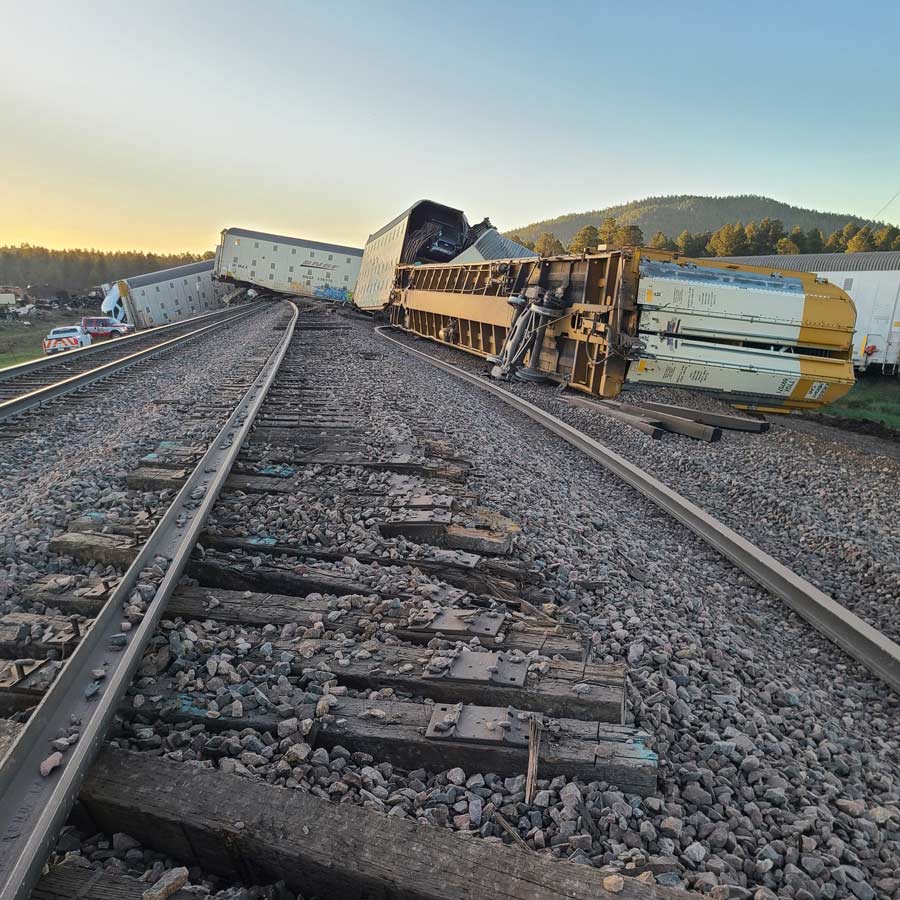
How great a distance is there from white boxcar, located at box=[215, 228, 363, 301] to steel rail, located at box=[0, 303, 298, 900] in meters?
45.5

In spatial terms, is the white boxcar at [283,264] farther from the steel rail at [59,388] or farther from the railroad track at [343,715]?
the railroad track at [343,715]

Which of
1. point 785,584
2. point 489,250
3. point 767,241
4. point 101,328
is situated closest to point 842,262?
point 489,250

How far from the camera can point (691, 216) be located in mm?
154750

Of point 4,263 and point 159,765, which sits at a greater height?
point 4,263

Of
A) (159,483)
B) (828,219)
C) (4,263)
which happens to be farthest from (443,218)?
(828,219)

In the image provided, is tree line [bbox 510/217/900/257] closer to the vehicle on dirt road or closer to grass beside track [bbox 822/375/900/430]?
grass beside track [bbox 822/375/900/430]

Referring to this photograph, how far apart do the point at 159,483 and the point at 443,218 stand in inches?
820

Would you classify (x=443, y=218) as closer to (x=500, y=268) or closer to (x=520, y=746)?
(x=500, y=268)

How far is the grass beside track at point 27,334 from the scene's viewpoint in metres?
26.8

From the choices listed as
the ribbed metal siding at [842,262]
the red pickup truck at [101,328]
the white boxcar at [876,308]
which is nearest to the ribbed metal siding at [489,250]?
the ribbed metal siding at [842,262]

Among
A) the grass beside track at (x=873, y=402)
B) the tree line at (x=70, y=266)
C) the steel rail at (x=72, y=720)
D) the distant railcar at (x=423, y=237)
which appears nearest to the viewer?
the steel rail at (x=72, y=720)

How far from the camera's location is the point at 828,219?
137125 mm

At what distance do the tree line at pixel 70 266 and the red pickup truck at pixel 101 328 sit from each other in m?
97.5

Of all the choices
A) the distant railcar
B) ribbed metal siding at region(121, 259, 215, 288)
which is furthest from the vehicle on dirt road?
ribbed metal siding at region(121, 259, 215, 288)
